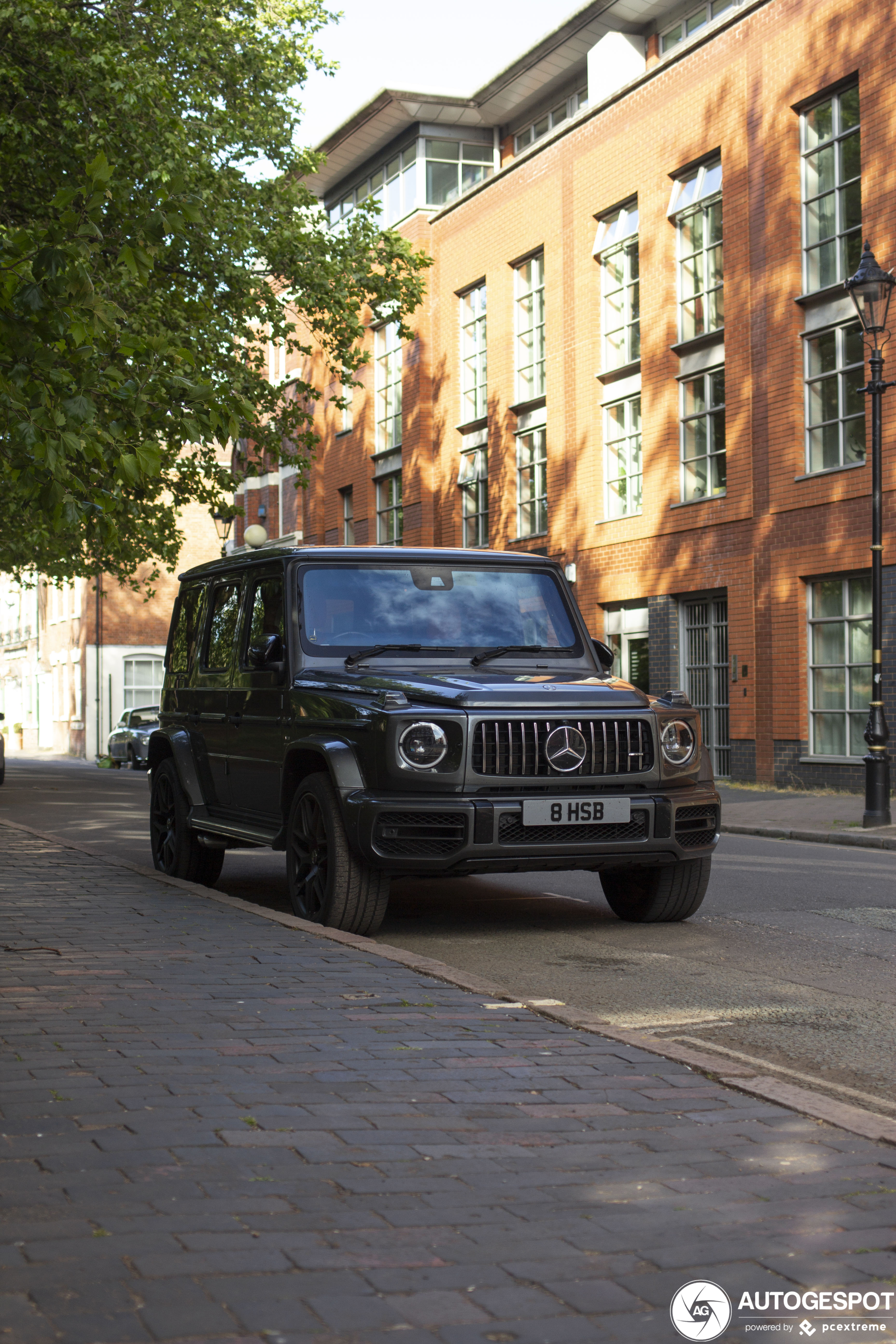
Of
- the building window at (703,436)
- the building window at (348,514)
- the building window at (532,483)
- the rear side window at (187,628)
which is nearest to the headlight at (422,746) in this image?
the rear side window at (187,628)

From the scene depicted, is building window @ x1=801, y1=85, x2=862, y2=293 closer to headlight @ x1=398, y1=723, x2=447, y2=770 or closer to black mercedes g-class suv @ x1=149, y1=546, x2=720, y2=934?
black mercedes g-class suv @ x1=149, y1=546, x2=720, y2=934

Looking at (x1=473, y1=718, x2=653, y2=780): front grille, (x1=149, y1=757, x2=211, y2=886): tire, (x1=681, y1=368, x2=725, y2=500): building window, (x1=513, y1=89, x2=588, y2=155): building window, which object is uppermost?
(x1=513, y1=89, x2=588, y2=155): building window

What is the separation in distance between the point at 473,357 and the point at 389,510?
537 centimetres

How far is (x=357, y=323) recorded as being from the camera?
24031mm

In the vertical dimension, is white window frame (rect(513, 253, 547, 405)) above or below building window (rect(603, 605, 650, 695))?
above

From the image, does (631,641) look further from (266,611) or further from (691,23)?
(266,611)

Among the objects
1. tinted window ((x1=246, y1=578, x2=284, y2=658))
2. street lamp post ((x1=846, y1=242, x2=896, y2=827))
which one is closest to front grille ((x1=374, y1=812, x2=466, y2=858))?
tinted window ((x1=246, y1=578, x2=284, y2=658))

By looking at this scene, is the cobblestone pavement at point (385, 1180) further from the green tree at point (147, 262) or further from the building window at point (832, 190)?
the building window at point (832, 190)

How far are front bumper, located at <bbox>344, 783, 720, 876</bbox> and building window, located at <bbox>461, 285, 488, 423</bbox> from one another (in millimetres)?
26566

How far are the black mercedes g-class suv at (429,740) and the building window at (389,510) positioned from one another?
1103 inches

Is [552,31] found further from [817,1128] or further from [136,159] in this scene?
[817,1128]

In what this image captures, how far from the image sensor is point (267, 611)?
9070 millimetres

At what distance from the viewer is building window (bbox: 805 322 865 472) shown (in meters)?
22.0

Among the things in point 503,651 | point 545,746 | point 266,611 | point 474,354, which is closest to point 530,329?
point 474,354
